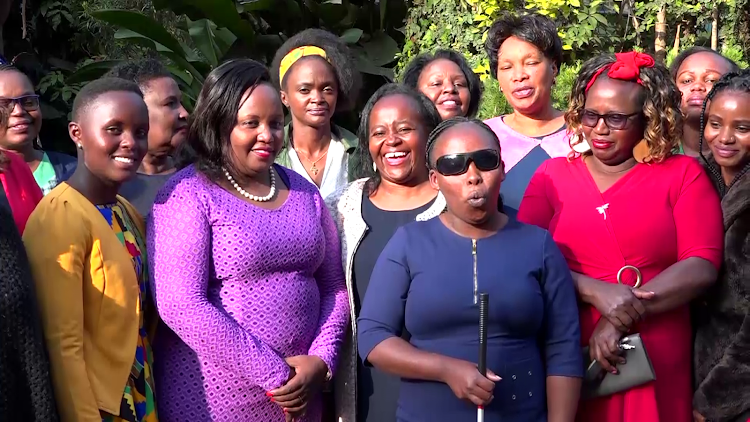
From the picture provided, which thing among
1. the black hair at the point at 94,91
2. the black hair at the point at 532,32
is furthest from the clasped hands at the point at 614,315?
the black hair at the point at 94,91

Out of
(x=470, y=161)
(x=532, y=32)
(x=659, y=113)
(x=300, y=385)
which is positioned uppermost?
(x=532, y=32)

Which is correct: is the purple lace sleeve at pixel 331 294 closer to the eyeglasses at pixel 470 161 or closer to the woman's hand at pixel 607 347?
the eyeglasses at pixel 470 161

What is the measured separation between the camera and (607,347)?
10.3 feet

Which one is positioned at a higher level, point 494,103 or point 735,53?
point 735,53

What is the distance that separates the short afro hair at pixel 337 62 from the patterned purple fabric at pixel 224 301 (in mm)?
1687

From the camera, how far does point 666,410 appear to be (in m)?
3.31

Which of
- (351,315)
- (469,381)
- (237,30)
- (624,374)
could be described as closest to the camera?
(469,381)

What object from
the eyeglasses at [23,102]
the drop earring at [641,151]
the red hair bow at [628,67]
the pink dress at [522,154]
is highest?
the red hair bow at [628,67]

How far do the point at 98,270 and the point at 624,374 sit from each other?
1954 millimetres

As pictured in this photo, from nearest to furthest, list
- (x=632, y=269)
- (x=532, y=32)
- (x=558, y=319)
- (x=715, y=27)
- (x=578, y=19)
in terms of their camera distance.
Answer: (x=558, y=319) < (x=632, y=269) < (x=532, y=32) < (x=578, y=19) < (x=715, y=27)

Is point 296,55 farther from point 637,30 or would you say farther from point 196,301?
point 637,30

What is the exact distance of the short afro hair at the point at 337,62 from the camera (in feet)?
16.4

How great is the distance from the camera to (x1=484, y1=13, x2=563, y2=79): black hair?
4.63 metres

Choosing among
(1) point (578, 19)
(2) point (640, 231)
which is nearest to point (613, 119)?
(2) point (640, 231)
